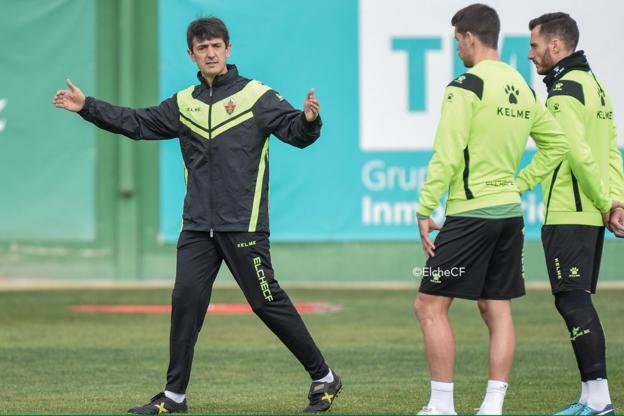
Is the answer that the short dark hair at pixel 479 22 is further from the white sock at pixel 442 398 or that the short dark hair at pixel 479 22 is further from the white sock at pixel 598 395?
the white sock at pixel 598 395

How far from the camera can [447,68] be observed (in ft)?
51.3

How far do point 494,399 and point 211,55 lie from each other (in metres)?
2.44

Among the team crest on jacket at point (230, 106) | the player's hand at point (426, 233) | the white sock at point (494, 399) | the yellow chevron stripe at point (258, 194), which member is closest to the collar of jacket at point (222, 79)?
the team crest on jacket at point (230, 106)

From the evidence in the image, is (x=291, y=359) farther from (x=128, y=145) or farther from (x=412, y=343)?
(x=128, y=145)

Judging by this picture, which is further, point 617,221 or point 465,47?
point 617,221

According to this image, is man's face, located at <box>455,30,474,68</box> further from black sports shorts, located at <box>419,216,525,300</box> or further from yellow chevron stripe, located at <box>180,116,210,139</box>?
yellow chevron stripe, located at <box>180,116,210,139</box>

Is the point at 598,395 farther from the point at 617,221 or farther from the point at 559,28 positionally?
the point at 559,28

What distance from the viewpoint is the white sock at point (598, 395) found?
7.14 meters

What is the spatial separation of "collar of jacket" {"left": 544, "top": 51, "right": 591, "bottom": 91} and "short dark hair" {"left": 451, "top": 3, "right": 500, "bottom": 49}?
3.26 ft

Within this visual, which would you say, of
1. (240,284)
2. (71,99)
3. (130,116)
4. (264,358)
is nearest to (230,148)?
(130,116)

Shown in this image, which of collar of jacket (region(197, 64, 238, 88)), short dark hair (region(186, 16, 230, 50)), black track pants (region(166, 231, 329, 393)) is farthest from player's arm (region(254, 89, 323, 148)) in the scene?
black track pants (region(166, 231, 329, 393))

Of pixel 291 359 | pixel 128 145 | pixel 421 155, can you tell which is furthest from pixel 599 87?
pixel 128 145

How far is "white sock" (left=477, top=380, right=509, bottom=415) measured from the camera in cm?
648

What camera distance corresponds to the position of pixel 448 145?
6.32 meters
